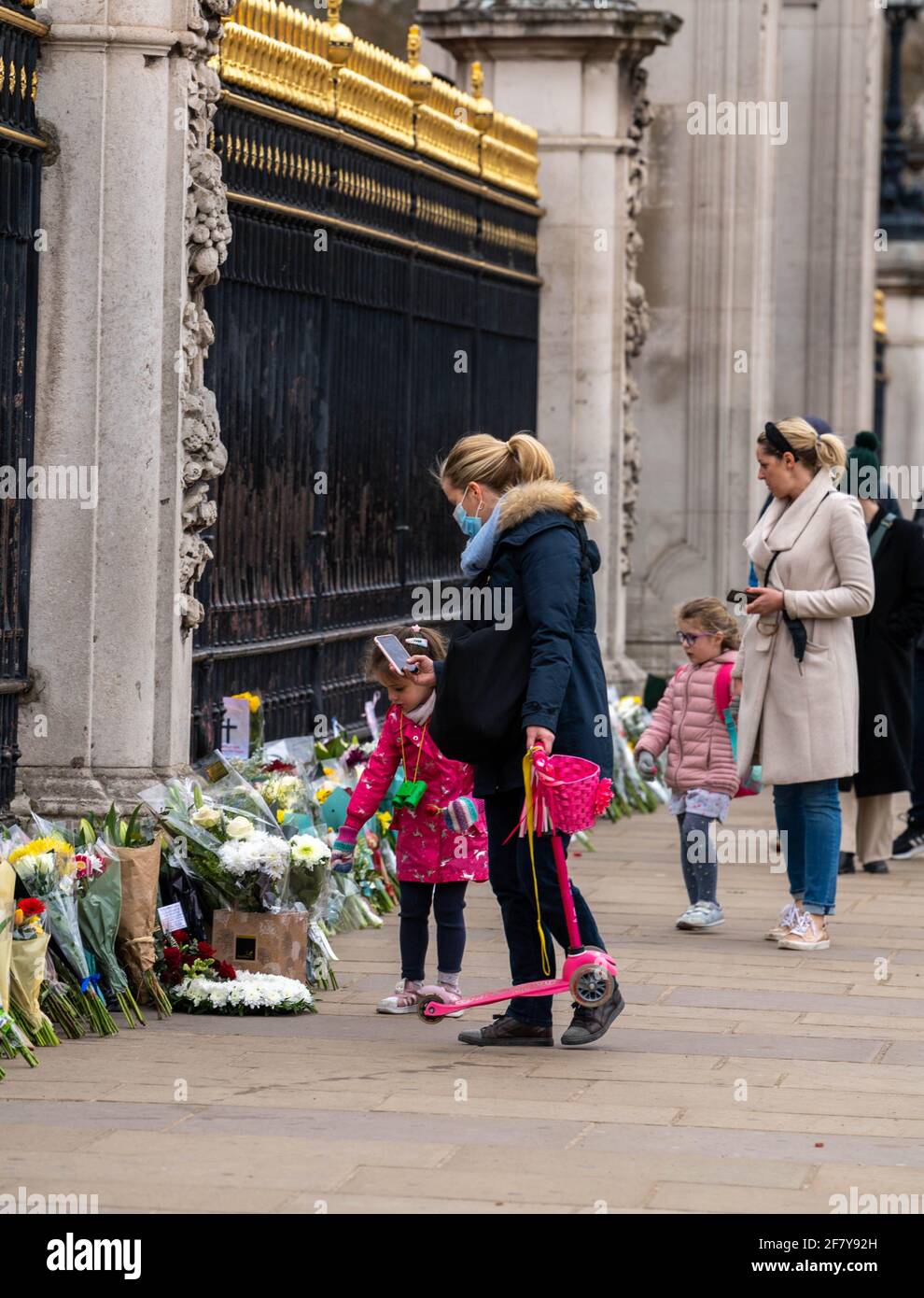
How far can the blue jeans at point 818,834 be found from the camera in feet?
28.3

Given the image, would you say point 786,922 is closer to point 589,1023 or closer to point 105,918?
point 589,1023

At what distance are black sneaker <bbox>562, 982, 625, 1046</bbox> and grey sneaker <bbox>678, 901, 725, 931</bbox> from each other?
216 cm

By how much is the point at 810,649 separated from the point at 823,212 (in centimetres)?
1132

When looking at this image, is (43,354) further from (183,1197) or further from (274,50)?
(183,1197)

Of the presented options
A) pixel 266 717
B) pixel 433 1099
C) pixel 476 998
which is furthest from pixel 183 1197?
pixel 266 717

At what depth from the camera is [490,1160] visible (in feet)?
18.0

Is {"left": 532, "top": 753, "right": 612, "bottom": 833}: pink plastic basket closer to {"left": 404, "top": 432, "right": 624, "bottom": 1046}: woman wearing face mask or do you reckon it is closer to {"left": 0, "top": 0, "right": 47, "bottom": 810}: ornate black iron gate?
{"left": 404, "top": 432, "right": 624, "bottom": 1046}: woman wearing face mask

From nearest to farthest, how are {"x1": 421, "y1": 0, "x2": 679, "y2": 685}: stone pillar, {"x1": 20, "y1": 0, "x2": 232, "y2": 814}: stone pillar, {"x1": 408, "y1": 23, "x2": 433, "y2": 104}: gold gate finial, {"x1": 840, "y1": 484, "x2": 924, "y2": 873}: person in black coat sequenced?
{"x1": 20, "y1": 0, "x2": 232, "y2": 814}: stone pillar
{"x1": 840, "y1": 484, "x2": 924, "y2": 873}: person in black coat
{"x1": 408, "y1": 23, "x2": 433, "y2": 104}: gold gate finial
{"x1": 421, "y1": 0, "x2": 679, "y2": 685}: stone pillar

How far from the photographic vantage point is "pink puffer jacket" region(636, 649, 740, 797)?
9.20 metres

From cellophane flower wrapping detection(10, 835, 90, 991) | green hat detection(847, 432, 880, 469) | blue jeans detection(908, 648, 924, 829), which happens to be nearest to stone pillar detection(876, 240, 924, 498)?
blue jeans detection(908, 648, 924, 829)

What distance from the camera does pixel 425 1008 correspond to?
7.14 metres

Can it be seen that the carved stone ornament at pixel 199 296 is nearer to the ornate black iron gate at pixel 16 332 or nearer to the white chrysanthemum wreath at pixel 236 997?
the ornate black iron gate at pixel 16 332

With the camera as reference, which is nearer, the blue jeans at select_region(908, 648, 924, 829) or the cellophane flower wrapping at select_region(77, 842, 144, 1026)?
the cellophane flower wrapping at select_region(77, 842, 144, 1026)

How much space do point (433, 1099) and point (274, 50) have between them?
454cm
